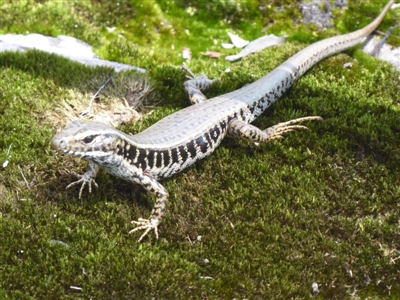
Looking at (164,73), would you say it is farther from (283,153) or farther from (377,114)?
(377,114)

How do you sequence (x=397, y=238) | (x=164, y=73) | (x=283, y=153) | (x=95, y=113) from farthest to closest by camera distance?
1. (x=164, y=73)
2. (x=95, y=113)
3. (x=283, y=153)
4. (x=397, y=238)

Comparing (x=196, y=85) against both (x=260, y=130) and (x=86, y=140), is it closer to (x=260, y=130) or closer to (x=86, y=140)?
(x=260, y=130)

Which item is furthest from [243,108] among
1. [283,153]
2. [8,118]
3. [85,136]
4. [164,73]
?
[8,118]

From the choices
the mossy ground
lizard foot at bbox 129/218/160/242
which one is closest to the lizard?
lizard foot at bbox 129/218/160/242

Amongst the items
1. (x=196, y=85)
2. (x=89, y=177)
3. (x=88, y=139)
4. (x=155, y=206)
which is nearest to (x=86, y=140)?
(x=88, y=139)

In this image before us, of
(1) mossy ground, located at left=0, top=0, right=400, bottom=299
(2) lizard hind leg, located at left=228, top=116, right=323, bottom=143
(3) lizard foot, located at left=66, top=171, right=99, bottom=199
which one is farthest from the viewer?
(2) lizard hind leg, located at left=228, top=116, right=323, bottom=143

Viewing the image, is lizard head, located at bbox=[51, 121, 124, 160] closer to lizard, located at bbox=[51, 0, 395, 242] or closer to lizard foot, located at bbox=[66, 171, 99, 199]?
lizard, located at bbox=[51, 0, 395, 242]

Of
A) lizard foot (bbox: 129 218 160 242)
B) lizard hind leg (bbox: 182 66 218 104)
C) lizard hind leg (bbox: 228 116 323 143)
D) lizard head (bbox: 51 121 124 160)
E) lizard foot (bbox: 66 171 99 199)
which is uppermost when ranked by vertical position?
lizard head (bbox: 51 121 124 160)

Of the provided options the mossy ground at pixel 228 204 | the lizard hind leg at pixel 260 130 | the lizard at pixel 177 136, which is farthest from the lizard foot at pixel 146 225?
the lizard hind leg at pixel 260 130
